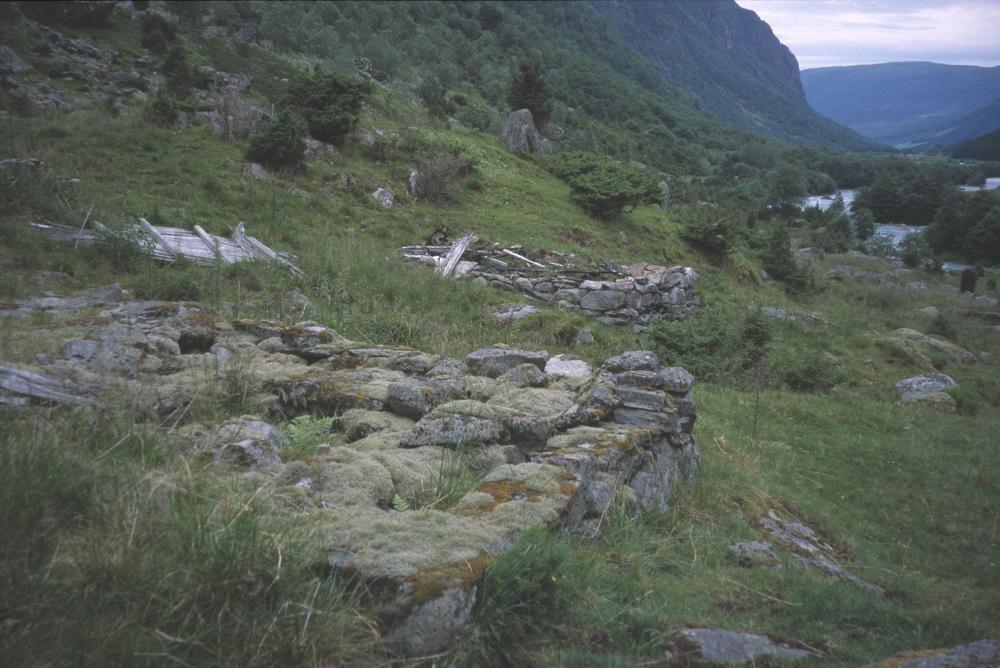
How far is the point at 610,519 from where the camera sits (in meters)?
4.23

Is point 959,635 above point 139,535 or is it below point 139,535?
below

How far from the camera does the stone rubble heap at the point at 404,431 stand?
2725 millimetres

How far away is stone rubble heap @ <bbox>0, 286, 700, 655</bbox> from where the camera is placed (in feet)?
8.94

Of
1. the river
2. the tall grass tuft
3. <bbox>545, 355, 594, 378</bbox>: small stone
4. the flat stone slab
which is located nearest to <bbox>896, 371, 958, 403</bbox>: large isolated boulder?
<bbox>545, 355, 594, 378</bbox>: small stone

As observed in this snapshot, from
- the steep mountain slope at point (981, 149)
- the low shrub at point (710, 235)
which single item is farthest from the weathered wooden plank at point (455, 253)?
the steep mountain slope at point (981, 149)

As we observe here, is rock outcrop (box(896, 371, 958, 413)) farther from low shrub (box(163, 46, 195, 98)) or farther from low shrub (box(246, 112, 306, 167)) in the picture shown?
low shrub (box(163, 46, 195, 98))

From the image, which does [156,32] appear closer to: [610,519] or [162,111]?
[162,111]

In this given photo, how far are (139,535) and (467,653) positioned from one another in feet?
4.61

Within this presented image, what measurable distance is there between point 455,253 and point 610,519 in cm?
1197

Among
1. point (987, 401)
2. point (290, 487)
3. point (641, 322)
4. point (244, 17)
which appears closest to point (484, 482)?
point (290, 487)

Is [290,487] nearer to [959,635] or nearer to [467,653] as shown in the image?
[467,653]

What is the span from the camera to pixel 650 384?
664 cm

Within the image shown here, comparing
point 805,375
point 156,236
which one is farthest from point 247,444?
point 805,375

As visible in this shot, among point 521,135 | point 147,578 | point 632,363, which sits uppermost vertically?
point 521,135
